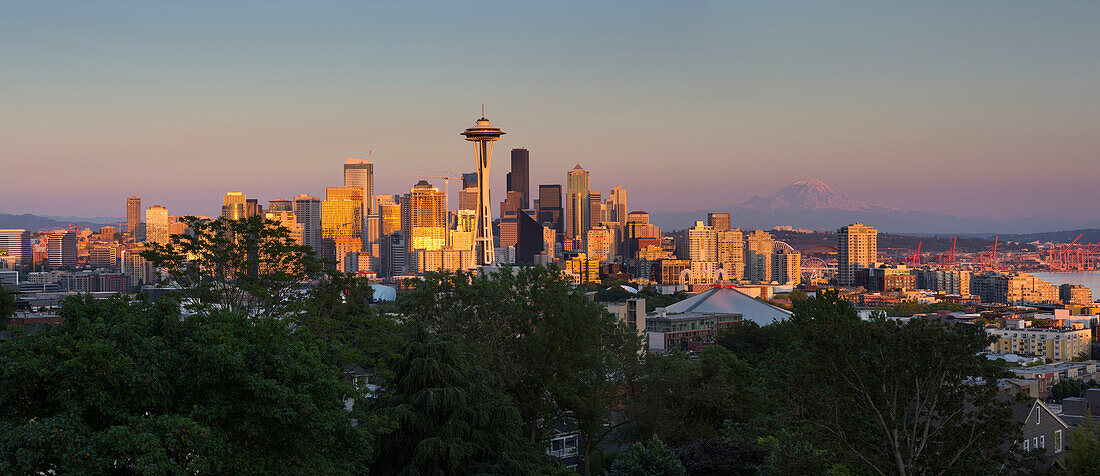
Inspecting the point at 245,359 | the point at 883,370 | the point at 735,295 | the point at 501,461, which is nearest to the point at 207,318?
the point at 245,359

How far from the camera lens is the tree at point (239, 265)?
20.4m

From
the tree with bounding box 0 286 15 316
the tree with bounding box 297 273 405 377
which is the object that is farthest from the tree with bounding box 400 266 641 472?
the tree with bounding box 0 286 15 316

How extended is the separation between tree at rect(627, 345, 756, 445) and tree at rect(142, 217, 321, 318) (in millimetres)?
11796

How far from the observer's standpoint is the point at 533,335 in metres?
27.1

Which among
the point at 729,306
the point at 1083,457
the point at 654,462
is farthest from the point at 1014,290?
the point at 654,462

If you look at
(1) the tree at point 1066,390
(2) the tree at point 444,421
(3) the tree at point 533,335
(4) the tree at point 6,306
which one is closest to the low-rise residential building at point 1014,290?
(1) the tree at point 1066,390

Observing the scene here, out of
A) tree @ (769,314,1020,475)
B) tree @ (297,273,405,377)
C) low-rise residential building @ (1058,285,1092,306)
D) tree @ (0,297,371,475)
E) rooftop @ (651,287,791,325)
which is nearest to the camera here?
tree @ (0,297,371,475)

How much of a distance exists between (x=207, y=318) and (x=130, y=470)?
120 inches

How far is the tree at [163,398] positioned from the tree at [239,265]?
6.67m

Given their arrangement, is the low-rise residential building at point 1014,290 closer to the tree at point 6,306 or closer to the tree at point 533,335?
the tree at point 533,335

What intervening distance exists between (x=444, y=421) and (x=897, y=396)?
9.29m

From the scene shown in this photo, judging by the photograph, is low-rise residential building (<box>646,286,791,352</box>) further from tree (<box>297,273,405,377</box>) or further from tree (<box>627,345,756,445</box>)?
tree (<box>297,273,405,377</box>)

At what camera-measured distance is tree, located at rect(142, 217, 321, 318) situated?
20.4 m

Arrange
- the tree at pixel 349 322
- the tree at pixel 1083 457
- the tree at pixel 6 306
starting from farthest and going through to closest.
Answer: the tree at pixel 6 306, the tree at pixel 1083 457, the tree at pixel 349 322
